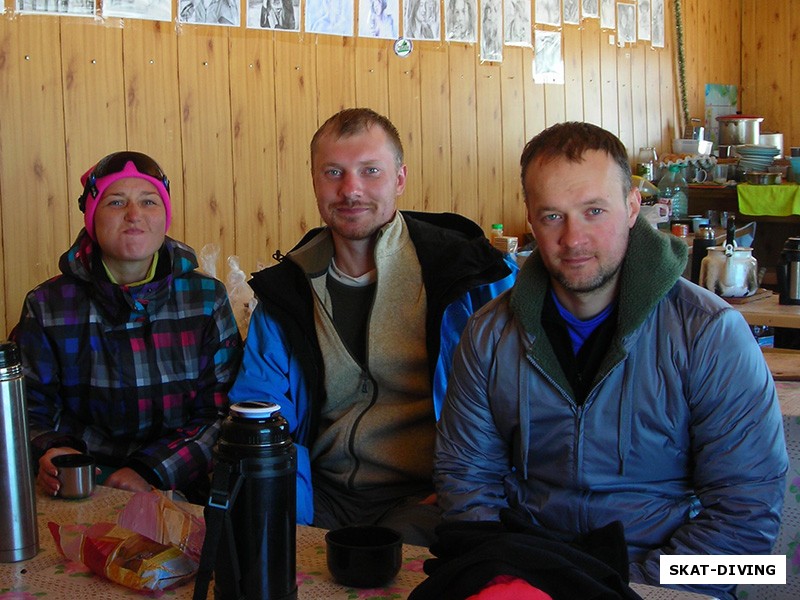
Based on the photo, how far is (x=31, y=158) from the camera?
137 inches

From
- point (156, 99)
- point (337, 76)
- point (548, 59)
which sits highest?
point (548, 59)

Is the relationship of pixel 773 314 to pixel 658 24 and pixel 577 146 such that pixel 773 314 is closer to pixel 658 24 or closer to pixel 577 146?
pixel 577 146

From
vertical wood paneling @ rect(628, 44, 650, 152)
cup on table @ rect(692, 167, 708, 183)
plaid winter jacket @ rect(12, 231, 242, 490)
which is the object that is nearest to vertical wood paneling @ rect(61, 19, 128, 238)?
plaid winter jacket @ rect(12, 231, 242, 490)

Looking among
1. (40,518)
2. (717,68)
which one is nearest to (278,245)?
(40,518)

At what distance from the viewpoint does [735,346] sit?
1.75 meters

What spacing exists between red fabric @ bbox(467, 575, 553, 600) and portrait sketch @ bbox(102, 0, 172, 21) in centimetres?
307

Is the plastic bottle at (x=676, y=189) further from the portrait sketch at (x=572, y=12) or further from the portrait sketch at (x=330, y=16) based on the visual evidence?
the portrait sketch at (x=330, y=16)

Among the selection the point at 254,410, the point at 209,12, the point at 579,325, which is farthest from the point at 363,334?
the point at 209,12

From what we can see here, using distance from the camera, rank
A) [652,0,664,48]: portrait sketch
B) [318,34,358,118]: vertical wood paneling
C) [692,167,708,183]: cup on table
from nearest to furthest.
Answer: [318,34,358,118]: vertical wood paneling < [692,167,708,183]: cup on table < [652,0,664,48]: portrait sketch

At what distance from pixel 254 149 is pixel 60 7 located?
0.96 metres

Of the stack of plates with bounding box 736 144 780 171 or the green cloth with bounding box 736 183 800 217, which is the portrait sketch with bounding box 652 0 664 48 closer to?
the stack of plates with bounding box 736 144 780 171

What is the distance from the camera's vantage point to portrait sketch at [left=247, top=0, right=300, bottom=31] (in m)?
4.07

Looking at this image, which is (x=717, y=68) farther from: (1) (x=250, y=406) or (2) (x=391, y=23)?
(1) (x=250, y=406)

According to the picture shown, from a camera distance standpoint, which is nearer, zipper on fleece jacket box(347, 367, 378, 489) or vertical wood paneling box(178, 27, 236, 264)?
zipper on fleece jacket box(347, 367, 378, 489)
